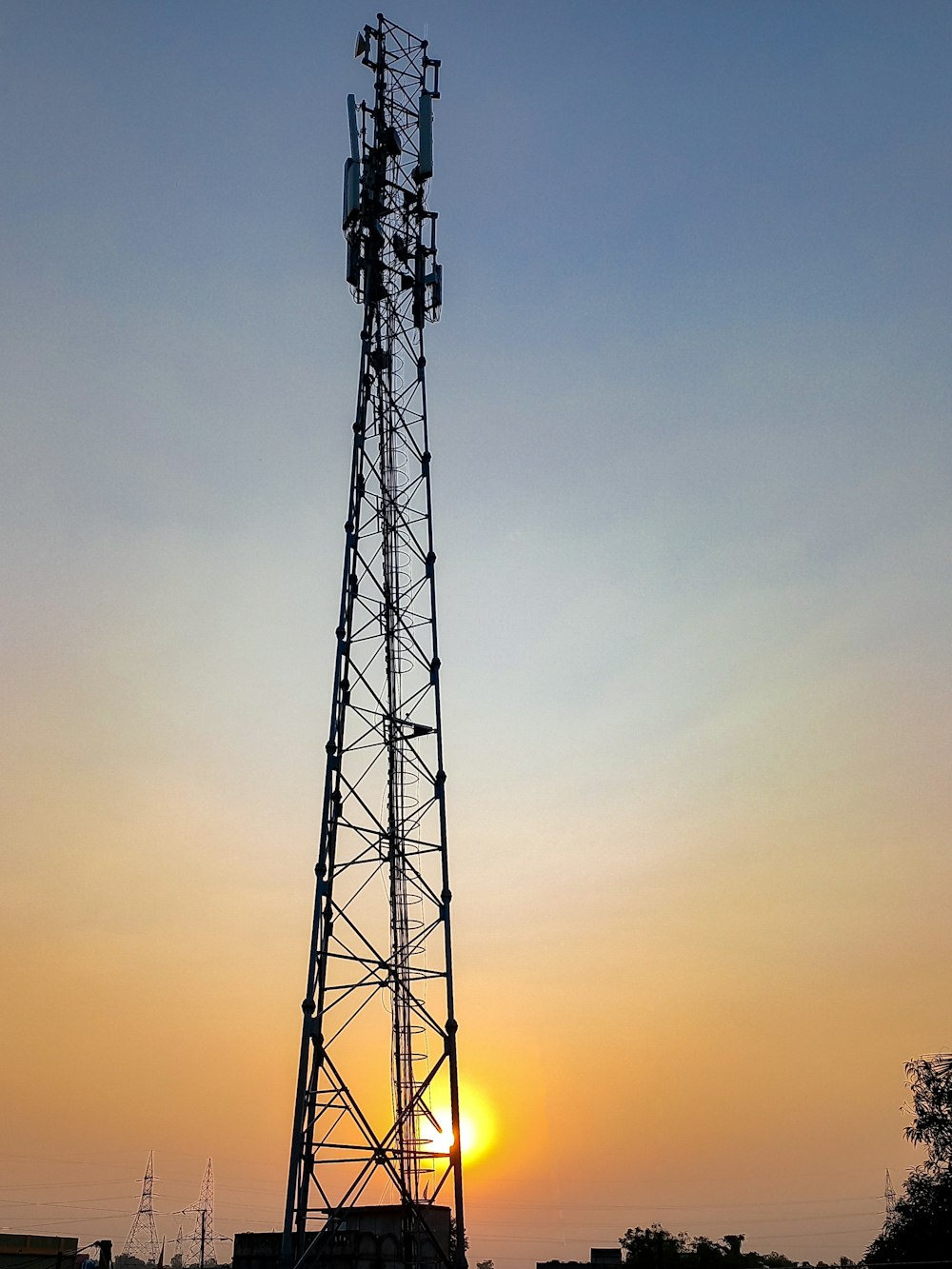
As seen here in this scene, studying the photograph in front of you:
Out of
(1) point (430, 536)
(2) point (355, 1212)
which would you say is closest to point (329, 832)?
(1) point (430, 536)

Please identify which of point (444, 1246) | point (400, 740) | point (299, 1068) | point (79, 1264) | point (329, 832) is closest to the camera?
point (299, 1068)

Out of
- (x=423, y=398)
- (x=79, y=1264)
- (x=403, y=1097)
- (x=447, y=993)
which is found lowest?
(x=79, y=1264)

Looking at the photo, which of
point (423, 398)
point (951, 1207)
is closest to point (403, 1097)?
point (423, 398)

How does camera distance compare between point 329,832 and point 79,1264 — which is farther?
point 79,1264

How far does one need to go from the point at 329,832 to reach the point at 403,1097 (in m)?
6.68

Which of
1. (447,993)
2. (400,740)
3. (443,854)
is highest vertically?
(400,740)

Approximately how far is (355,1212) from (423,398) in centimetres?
2104

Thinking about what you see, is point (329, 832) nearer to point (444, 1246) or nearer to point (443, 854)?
point (443, 854)

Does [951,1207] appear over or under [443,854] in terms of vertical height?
under

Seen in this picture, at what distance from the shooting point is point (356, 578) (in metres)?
29.9

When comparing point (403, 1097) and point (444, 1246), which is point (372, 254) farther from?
point (444, 1246)

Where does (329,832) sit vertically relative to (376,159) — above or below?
below

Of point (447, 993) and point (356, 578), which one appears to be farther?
point (356, 578)

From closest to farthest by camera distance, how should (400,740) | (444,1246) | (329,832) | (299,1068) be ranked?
(299,1068)
(329,832)
(400,740)
(444,1246)
